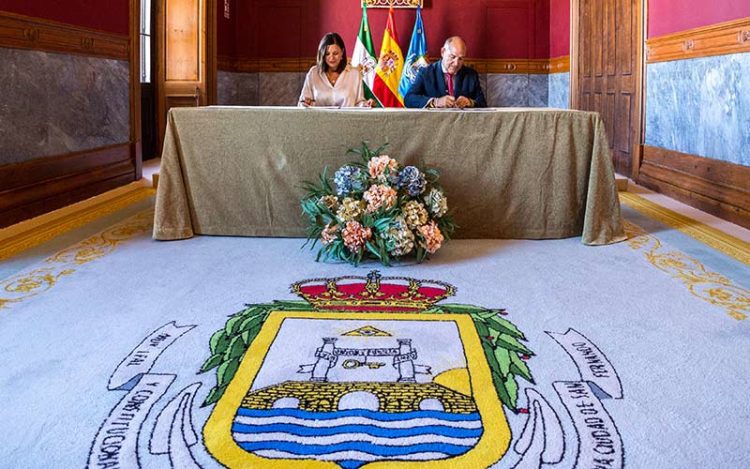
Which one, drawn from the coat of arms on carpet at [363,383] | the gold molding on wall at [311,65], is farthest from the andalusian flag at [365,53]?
the coat of arms on carpet at [363,383]

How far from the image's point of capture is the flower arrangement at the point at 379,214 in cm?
364

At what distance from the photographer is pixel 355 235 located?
11.9 feet

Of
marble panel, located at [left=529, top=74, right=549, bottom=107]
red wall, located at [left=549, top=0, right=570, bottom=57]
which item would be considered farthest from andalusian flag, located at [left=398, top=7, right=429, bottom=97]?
red wall, located at [left=549, top=0, right=570, bottom=57]

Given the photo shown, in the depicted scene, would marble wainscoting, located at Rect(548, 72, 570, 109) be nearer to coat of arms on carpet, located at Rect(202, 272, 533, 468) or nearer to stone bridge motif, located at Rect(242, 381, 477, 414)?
coat of arms on carpet, located at Rect(202, 272, 533, 468)

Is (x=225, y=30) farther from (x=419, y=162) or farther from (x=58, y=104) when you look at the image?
(x=419, y=162)

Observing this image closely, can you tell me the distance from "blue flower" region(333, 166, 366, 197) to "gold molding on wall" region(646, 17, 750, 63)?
9.05 ft

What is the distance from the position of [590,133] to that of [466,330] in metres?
2.01

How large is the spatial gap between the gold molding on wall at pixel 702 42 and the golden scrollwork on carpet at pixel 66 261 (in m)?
3.98

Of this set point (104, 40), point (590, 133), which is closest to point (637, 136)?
point (590, 133)

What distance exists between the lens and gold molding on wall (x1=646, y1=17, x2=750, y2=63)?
4.80 metres

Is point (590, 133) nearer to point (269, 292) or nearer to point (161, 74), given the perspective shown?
point (269, 292)

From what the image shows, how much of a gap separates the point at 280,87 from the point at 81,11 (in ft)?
13.1

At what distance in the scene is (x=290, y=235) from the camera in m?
4.29

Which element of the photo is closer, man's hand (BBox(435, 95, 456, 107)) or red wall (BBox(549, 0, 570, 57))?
man's hand (BBox(435, 95, 456, 107))
